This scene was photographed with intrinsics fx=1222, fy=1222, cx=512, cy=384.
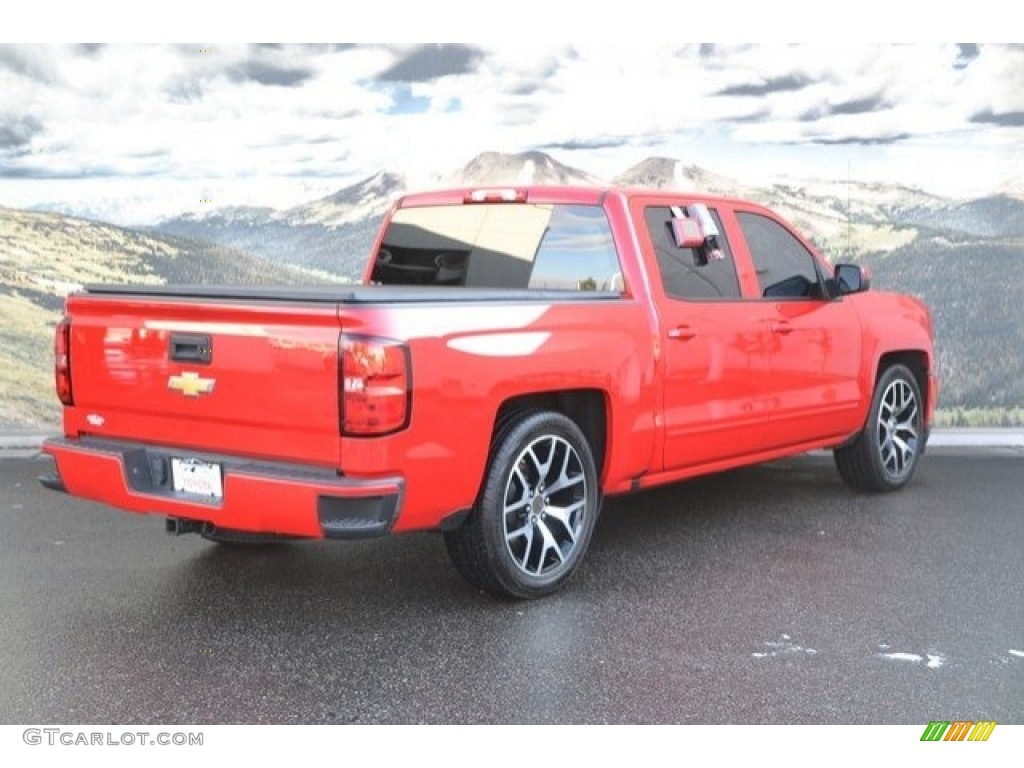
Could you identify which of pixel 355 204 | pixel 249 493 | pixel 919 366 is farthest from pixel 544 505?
pixel 355 204

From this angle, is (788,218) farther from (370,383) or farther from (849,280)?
(370,383)

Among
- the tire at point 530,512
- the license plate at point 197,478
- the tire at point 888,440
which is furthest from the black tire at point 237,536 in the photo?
the tire at point 888,440

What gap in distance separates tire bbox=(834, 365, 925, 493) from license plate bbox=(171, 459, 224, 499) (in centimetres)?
409

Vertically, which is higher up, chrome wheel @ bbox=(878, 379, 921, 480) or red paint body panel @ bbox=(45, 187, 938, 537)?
red paint body panel @ bbox=(45, 187, 938, 537)

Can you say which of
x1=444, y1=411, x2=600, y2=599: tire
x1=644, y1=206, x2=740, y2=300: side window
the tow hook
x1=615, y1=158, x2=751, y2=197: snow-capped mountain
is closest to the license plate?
the tow hook

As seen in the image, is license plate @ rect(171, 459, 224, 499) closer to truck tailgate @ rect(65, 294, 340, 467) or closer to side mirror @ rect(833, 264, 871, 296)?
truck tailgate @ rect(65, 294, 340, 467)

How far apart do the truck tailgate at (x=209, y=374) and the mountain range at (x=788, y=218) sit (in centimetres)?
527

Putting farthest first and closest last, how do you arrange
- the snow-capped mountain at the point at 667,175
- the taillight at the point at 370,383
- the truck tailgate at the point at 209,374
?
the snow-capped mountain at the point at 667,175 < the truck tailgate at the point at 209,374 < the taillight at the point at 370,383

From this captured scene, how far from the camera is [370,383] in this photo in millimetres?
4254

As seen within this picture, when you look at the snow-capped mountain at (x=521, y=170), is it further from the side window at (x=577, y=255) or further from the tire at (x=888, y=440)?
the side window at (x=577, y=255)

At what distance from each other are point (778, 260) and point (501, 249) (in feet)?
5.24

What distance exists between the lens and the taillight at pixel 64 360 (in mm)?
5066

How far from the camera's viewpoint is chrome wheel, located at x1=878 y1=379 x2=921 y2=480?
24.1 feet

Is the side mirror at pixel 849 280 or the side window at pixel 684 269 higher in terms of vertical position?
the side window at pixel 684 269
